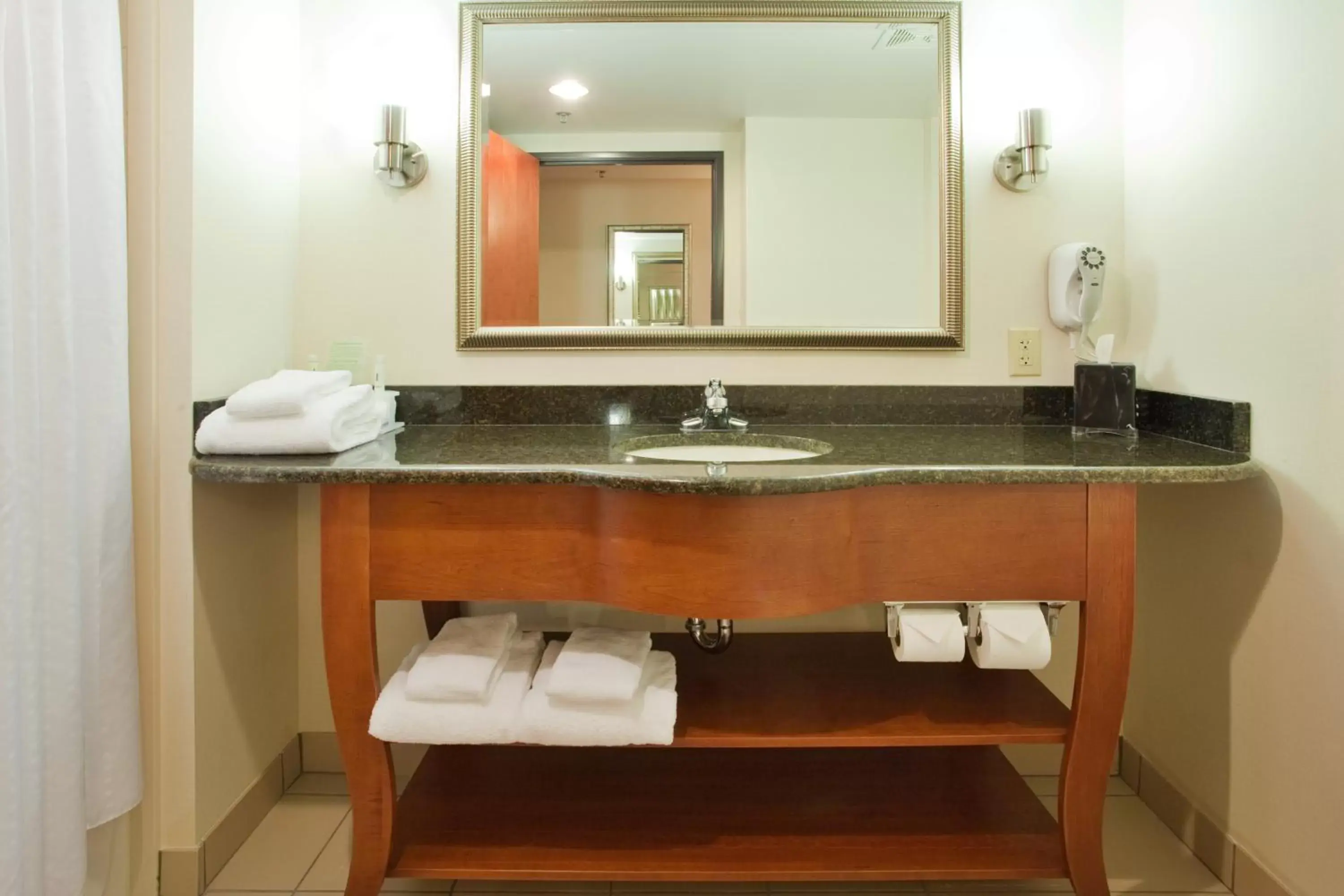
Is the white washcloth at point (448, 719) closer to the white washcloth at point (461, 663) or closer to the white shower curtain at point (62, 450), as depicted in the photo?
the white washcloth at point (461, 663)

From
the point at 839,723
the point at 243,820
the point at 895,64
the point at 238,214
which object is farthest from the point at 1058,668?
the point at 238,214

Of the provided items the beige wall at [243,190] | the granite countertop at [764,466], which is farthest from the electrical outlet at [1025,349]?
the beige wall at [243,190]

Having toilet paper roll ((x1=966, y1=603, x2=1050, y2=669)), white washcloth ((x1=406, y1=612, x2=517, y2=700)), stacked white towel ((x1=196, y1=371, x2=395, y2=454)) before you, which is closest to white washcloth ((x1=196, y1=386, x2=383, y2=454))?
stacked white towel ((x1=196, y1=371, x2=395, y2=454))

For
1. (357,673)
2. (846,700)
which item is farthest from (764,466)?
(357,673)

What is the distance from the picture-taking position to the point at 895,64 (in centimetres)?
179

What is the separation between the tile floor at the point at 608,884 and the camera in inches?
57.7

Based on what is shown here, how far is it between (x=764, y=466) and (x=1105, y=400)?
Answer: 2.69 ft

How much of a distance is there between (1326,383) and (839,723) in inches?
35.5

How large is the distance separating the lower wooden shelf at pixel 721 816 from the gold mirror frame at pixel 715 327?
34.0 inches

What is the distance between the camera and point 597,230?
180cm

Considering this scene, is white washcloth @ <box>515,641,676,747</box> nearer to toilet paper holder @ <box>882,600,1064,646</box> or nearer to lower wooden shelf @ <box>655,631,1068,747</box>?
lower wooden shelf @ <box>655,631,1068,747</box>

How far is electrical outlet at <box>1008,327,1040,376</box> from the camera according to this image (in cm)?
180

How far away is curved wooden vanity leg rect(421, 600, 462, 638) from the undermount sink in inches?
20.7

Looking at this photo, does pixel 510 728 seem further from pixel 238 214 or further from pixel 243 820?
pixel 238 214
